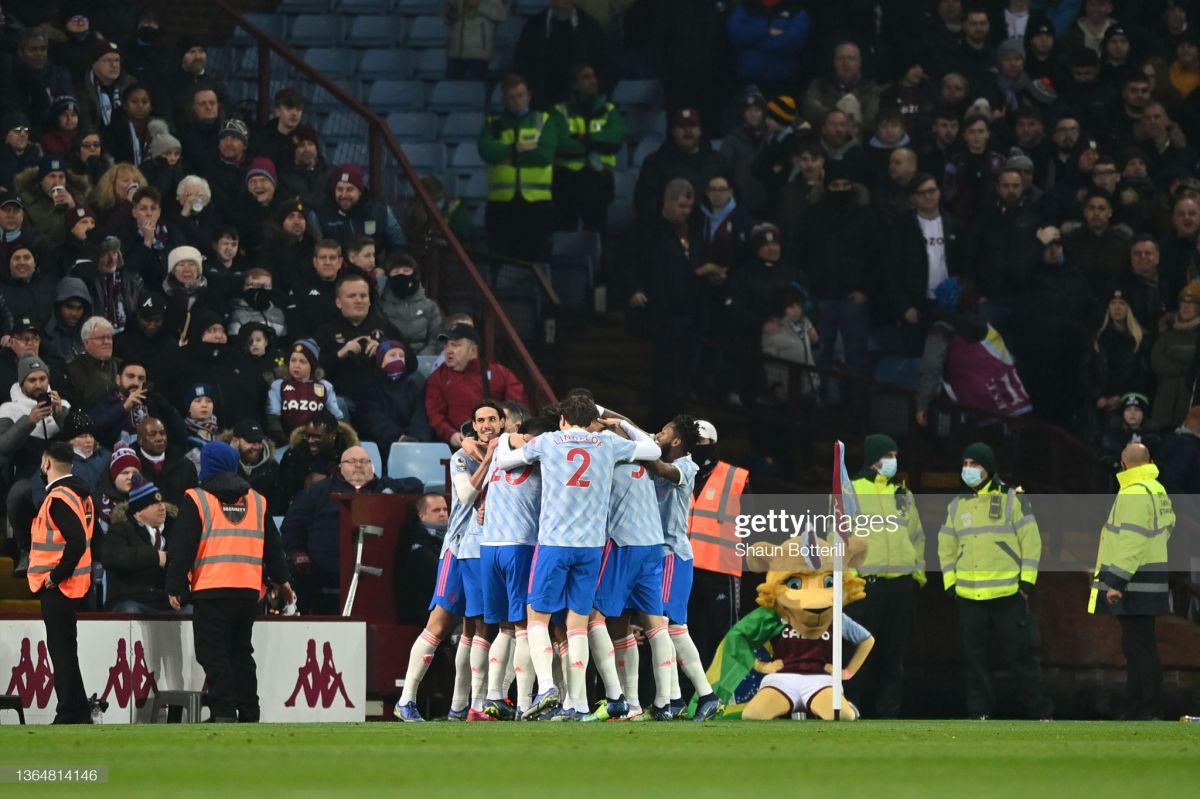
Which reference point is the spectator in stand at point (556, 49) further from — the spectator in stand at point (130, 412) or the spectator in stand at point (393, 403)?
the spectator in stand at point (130, 412)

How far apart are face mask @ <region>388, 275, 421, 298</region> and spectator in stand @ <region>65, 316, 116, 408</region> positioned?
2851 millimetres

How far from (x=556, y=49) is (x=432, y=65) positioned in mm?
2039

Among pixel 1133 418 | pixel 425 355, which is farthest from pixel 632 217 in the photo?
pixel 1133 418

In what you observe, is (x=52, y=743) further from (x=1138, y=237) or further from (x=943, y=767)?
(x=1138, y=237)

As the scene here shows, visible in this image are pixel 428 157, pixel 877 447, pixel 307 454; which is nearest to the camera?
pixel 307 454

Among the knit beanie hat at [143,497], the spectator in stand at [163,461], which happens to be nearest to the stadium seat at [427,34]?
the spectator in stand at [163,461]

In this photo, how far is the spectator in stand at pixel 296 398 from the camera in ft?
61.4

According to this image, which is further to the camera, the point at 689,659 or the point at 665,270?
the point at 665,270

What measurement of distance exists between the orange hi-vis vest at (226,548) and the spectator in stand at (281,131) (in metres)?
6.34

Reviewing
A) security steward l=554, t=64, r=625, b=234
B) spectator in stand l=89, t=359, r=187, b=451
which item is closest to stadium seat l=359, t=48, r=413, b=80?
security steward l=554, t=64, r=625, b=234

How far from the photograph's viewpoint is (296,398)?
61.4ft

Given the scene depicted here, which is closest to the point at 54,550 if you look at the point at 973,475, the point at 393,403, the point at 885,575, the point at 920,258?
the point at 393,403

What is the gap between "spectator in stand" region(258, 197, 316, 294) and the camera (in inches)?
791

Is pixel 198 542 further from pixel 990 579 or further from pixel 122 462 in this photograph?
pixel 990 579
